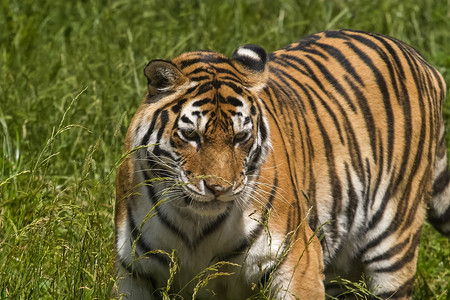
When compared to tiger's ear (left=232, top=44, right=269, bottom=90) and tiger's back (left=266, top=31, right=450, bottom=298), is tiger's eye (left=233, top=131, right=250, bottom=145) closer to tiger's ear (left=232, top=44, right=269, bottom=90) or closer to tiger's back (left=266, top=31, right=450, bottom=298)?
tiger's ear (left=232, top=44, right=269, bottom=90)

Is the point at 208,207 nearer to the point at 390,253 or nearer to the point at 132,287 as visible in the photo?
the point at 132,287

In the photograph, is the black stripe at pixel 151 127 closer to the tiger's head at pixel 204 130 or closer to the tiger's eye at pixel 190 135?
the tiger's head at pixel 204 130

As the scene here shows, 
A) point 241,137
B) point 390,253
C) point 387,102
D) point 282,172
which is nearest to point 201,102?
point 241,137

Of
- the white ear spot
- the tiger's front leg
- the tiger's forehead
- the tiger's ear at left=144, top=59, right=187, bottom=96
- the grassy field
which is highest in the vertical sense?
the white ear spot

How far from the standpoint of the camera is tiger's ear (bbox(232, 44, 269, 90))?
10.2 ft

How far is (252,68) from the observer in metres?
3.12

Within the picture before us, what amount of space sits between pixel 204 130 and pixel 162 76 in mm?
263

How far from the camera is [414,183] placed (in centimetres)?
380

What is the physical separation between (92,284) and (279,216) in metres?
0.70

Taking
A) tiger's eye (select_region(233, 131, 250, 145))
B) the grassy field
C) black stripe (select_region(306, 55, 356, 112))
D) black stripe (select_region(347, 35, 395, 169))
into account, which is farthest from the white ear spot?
black stripe (select_region(347, 35, 395, 169))

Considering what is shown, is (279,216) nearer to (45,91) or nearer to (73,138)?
(73,138)

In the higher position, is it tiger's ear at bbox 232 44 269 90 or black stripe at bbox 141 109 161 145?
tiger's ear at bbox 232 44 269 90

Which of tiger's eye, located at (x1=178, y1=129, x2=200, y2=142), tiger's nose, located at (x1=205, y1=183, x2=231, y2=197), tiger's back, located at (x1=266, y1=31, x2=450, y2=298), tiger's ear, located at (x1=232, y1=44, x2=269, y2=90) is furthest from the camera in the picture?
tiger's back, located at (x1=266, y1=31, x2=450, y2=298)

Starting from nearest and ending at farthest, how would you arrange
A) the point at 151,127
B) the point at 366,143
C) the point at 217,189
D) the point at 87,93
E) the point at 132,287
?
the point at 217,189, the point at 151,127, the point at 132,287, the point at 366,143, the point at 87,93
